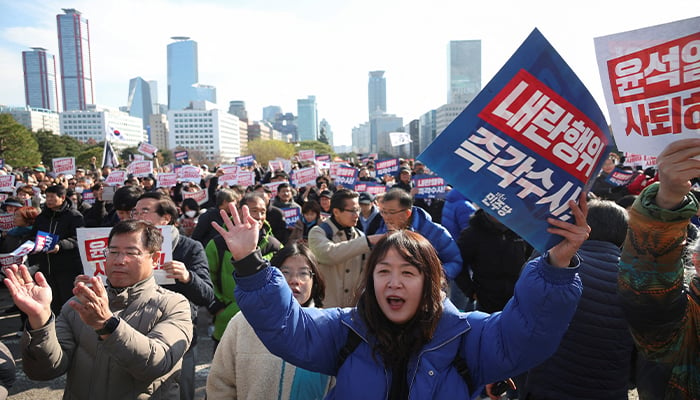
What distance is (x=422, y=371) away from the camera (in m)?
1.62

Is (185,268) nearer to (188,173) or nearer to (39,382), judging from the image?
(39,382)

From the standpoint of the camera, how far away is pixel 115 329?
2.14m

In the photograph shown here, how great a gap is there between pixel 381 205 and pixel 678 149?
2794 millimetres

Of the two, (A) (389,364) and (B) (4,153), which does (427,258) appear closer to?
(A) (389,364)

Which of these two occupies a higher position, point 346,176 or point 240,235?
point 240,235

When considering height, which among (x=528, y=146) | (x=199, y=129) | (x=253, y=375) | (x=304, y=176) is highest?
(x=199, y=129)

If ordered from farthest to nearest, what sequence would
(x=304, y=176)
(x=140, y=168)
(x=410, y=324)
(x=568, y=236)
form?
(x=140, y=168), (x=304, y=176), (x=410, y=324), (x=568, y=236)

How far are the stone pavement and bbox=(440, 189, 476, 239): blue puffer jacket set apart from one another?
331cm

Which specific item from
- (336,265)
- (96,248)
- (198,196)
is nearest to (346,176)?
(198,196)

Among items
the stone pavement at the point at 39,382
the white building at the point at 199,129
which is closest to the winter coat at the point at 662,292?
the stone pavement at the point at 39,382

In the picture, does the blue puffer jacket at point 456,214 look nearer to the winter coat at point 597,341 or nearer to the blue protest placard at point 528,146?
the winter coat at point 597,341

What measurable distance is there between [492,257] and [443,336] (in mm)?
2628

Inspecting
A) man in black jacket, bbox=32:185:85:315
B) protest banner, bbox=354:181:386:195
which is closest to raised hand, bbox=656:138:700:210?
man in black jacket, bbox=32:185:85:315

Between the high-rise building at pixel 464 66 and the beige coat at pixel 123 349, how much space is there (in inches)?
6240
